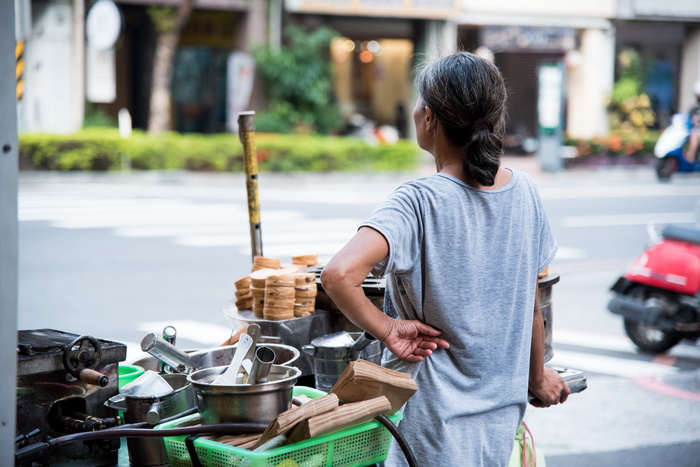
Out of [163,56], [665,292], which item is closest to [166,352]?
[665,292]

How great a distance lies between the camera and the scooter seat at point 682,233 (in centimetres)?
641

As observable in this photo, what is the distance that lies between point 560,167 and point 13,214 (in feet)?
68.8

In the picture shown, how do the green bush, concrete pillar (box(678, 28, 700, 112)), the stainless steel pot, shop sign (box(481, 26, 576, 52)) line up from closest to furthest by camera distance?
the stainless steel pot → the green bush → shop sign (box(481, 26, 576, 52)) → concrete pillar (box(678, 28, 700, 112))

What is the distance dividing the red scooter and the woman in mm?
4456

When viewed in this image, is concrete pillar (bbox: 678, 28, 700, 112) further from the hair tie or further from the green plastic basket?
the green plastic basket

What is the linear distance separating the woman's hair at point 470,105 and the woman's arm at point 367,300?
0.34m

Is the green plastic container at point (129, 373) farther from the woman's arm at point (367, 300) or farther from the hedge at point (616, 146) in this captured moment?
the hedge at point (616, 146)

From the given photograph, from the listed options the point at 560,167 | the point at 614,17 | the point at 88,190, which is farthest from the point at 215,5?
the point at 614,17

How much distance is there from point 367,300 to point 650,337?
5181 millimetres

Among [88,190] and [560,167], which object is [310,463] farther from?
[560,167]

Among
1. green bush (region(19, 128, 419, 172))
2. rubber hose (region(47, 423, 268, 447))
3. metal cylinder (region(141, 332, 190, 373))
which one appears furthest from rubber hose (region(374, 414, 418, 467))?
green bush (region(19, 128, 419, 172))

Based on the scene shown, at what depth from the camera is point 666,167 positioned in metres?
17.8

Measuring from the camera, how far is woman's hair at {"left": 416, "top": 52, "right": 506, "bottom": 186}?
2061 mm

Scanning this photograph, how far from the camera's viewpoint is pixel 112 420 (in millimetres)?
2211
